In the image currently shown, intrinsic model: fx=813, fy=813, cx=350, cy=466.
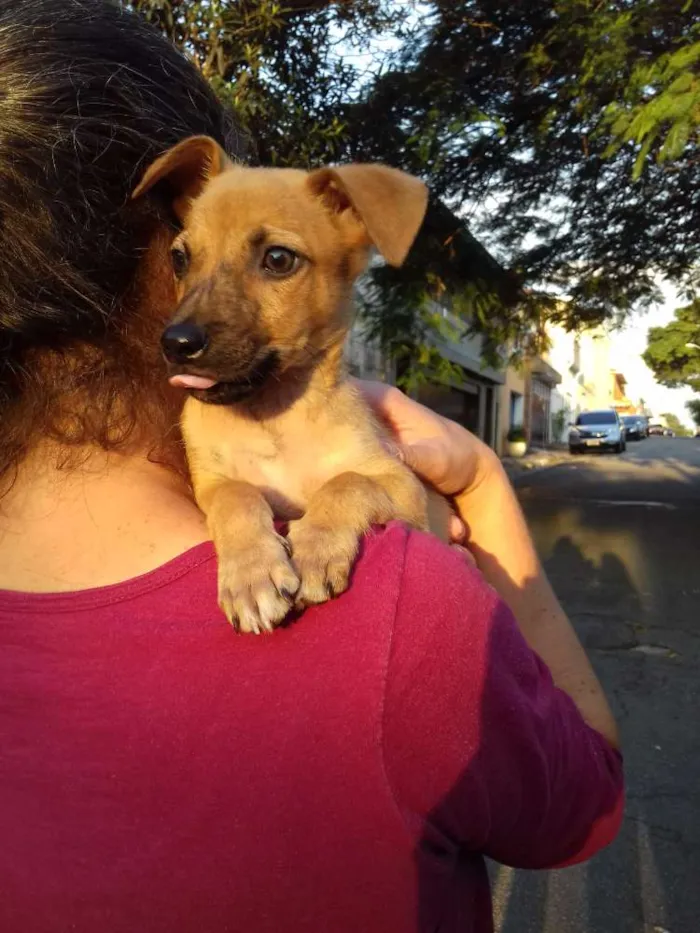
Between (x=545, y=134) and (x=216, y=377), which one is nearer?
(x=216, y=377)

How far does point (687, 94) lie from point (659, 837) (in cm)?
444

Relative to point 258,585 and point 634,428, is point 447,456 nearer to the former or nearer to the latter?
point 258,585

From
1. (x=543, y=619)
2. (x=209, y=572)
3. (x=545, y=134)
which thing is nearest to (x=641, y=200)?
(x=545, y=134)

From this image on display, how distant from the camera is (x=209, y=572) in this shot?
110 cm

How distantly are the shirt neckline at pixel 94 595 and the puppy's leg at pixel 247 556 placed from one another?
0.07 m

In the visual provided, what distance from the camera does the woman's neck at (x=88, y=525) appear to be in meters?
1.11

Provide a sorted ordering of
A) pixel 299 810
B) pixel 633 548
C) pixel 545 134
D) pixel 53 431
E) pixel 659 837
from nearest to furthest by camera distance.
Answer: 1. pixel 299 810
2. pixel 53 431
3. pixel 659 837
4. pixel 545 134
5. pixel 633 548

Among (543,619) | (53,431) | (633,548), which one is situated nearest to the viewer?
(53,431)

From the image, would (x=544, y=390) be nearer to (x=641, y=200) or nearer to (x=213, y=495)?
(x=641, y=200)

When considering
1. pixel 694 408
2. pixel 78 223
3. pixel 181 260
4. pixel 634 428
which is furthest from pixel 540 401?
pixel 78 223

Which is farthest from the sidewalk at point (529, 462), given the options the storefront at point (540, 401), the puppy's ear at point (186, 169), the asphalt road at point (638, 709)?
the puppy's ear at point (186, 169)

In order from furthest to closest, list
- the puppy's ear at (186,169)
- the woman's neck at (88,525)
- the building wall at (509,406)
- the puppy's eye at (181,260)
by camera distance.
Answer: the building wall at (509,406) → the puppy's eye at (181,260) → the puppy's ear at (186,169) → the woman's neck at (88,525)

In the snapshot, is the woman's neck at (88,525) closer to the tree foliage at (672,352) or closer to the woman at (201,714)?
the woman at (201,714)

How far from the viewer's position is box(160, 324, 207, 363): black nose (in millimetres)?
1604
